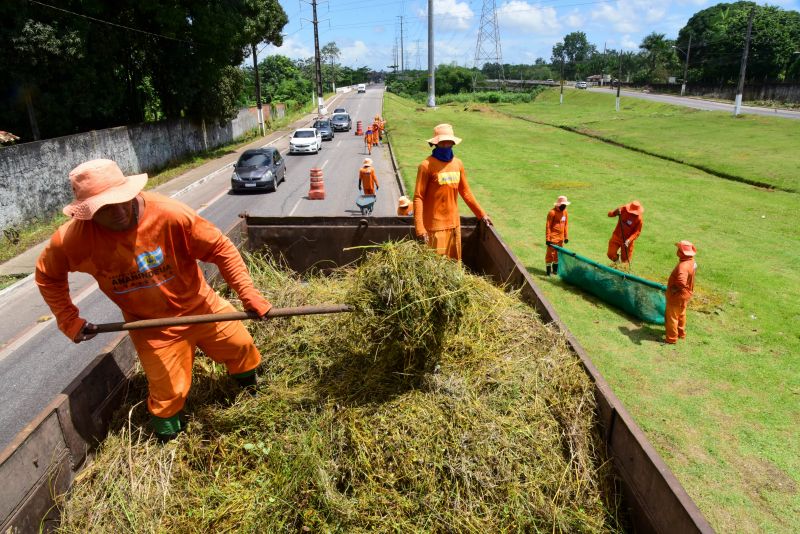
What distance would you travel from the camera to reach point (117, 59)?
66.5 ft

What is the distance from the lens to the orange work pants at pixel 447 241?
5762 millimetres

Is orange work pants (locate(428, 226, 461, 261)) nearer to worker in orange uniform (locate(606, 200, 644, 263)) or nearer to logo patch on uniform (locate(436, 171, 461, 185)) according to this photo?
logo patch on uniform (locate(436, 171, 461, 185))

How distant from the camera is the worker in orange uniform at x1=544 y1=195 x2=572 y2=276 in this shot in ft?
28.4

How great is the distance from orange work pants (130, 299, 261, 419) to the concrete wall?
40.2 feet

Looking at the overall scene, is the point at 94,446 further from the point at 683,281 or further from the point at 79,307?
the point at 683,281

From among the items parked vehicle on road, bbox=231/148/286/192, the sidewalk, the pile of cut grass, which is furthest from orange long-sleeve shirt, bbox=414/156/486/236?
parked vehicle on road, bbox=231/148/286/192

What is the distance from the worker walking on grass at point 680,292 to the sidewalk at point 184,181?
38.4 ft

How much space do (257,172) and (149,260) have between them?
49.0ft

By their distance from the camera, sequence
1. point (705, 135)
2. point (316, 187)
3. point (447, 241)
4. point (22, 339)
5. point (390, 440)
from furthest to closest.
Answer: point (705, 135)
point (316, 187)
point (22, 339)
point (447, 241)
point (390, 440)

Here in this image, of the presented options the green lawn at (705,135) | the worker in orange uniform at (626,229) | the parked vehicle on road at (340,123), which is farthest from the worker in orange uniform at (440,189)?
the parked vehicle on road at (340,123)

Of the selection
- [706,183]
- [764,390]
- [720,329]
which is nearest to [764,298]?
[720,329]

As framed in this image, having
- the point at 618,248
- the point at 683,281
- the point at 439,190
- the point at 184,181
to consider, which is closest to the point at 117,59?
the point at 184,181

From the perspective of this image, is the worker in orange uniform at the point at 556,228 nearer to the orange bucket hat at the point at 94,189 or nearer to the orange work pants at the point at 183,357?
the orange work pants at the point at 183,357

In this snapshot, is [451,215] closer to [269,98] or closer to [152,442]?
[152,442]
